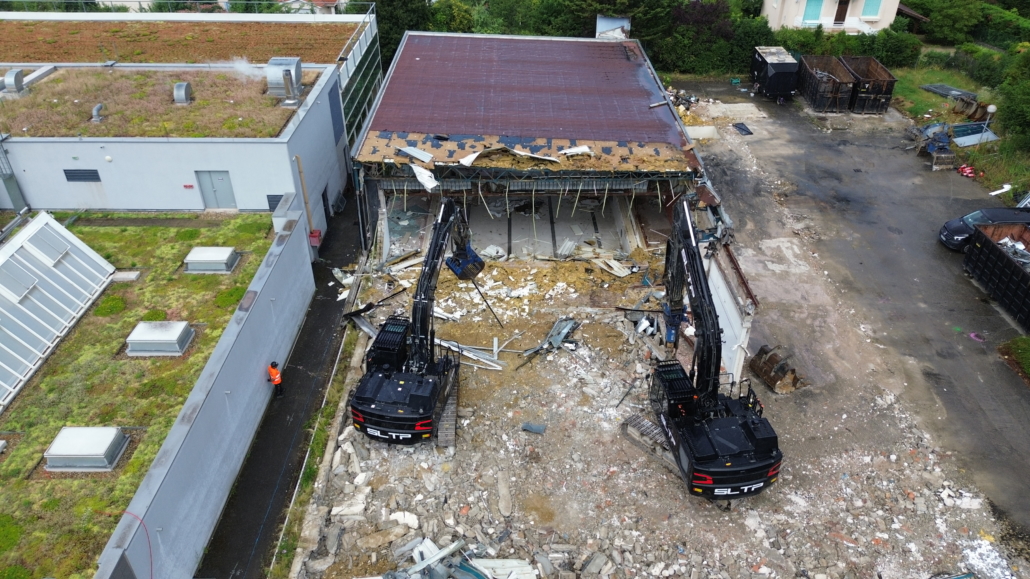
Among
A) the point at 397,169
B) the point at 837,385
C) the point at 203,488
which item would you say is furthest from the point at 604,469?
the point at 397,169

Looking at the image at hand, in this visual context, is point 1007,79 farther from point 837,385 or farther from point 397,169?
point 397,169

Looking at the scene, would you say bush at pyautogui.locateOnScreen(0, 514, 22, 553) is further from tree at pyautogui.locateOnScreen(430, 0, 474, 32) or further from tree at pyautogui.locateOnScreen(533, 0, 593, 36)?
tree at pyautogui.locateOnScreen(533, 0, 593, 36)

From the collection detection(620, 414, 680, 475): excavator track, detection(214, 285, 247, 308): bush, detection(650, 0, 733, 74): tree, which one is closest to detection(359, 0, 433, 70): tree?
detection(650, 0, 733, 74): tree

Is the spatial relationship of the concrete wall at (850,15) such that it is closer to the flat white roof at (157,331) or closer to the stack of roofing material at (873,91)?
the stack of roofing material at (873,91)

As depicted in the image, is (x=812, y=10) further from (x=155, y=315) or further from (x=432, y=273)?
(x=155, y=315)

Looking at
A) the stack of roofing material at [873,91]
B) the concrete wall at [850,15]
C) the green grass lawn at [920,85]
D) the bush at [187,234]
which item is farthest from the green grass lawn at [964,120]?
the bush at [187,234]
